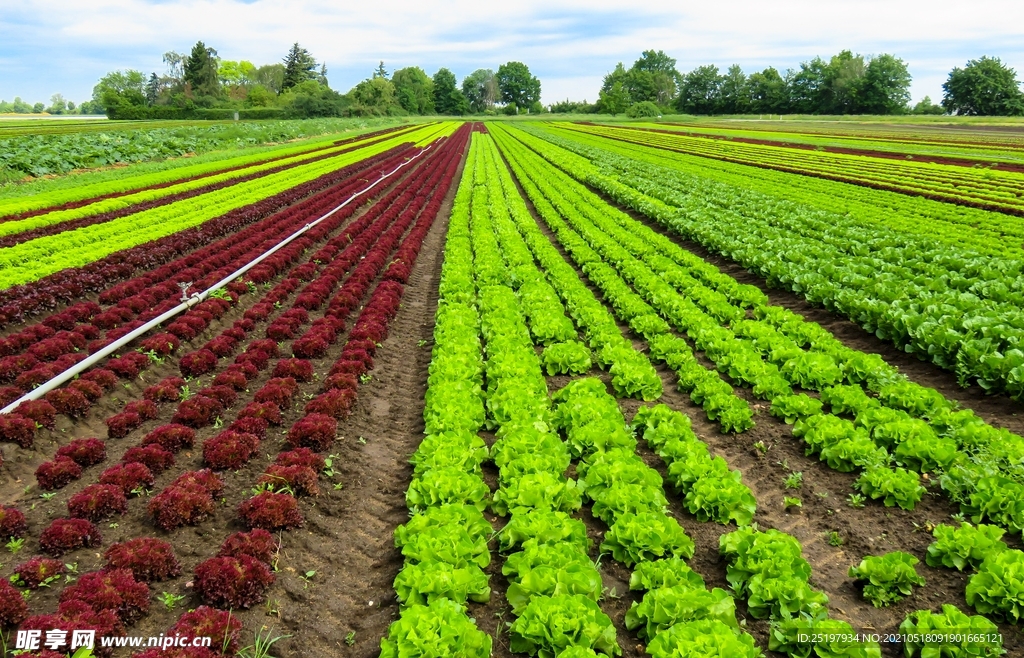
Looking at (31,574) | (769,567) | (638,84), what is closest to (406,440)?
(31,574)

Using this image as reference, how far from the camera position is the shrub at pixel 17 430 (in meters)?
7.41

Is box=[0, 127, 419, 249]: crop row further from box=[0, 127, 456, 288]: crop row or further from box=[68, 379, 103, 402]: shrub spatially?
box=[68, 379, 103, 402]: shrub

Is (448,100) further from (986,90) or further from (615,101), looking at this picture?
(986,90)

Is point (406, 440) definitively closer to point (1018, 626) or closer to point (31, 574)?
point (31, 574)

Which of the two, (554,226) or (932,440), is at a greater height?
(554,226)

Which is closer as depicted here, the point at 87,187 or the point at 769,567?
the point at 769,567

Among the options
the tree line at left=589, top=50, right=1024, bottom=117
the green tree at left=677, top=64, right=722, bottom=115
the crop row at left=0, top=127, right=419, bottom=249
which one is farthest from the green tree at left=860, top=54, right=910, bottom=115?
the crop row at left=0, top=127, right=419, bottom=249

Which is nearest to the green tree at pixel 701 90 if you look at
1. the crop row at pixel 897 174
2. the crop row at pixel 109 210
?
the crop row at pixel 897 174

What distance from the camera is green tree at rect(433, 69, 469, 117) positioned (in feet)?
606

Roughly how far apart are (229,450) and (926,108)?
549 feet

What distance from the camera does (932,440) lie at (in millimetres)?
7105

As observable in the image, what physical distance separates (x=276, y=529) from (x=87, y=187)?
29.9 meters

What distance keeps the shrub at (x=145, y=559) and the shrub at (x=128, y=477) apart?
3.87 ft

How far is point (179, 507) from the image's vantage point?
620 centimetres
